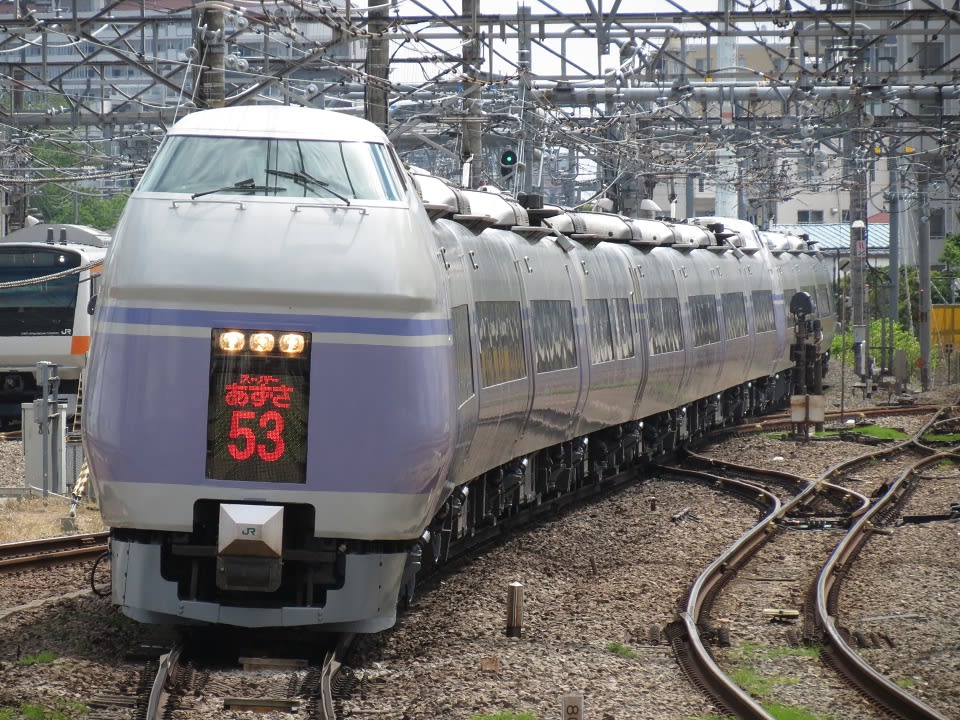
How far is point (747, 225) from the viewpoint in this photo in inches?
1096

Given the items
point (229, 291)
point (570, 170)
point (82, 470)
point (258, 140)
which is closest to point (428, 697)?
point (229, 291)

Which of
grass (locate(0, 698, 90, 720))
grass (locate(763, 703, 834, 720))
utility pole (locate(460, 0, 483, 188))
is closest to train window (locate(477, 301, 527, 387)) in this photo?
grass (locate(763, 703, 834, 720))

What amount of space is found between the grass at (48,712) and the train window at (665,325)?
11.7 m

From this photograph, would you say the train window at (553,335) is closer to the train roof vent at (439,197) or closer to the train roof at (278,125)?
the train roof vent at (439,197)

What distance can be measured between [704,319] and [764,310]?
523 cm

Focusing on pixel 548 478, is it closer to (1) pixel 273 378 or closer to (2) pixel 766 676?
(2) pixel 766 676

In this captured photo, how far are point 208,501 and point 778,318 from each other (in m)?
20.4

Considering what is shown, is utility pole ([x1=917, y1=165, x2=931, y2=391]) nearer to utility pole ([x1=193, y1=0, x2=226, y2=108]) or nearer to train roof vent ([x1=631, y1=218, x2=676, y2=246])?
train roof vent ([x1=631, y1=218, x2=676, y2=246])

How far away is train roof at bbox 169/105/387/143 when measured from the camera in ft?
32.2

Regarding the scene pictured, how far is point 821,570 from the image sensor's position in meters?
12.9

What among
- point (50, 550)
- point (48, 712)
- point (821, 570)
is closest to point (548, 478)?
point (821, 570)

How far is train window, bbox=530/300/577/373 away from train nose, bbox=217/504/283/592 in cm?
488

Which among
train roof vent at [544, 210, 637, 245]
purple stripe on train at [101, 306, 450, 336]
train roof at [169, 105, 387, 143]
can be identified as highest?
train roof at [169, 105, 387, 143]

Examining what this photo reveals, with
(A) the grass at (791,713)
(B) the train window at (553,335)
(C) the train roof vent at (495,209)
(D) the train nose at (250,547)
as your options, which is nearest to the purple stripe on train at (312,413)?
(D) the train nose at (250,547)
